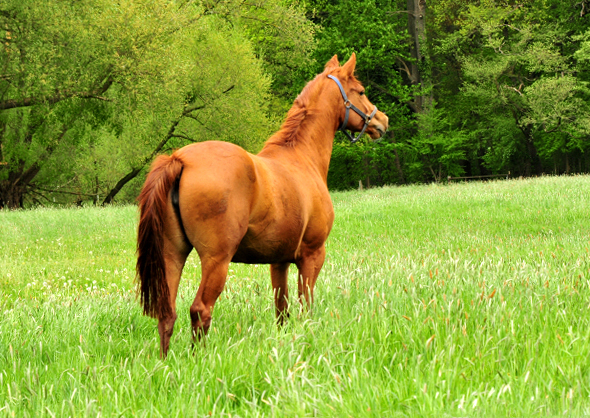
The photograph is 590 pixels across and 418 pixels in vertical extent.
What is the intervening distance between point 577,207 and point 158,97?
15.2m

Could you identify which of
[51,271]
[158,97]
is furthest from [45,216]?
[51,271]

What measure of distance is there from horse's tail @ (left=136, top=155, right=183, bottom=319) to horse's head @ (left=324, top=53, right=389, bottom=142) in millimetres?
2350

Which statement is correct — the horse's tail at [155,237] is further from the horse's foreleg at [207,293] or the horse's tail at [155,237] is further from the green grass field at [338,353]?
the green grass field at [338,353]

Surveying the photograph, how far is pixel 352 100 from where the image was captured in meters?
5.65

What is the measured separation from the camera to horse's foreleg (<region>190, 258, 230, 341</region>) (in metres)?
3.75

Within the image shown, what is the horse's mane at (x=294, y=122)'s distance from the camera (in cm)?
509

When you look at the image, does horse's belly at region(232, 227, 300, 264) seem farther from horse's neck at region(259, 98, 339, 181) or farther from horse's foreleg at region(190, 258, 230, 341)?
horse's neck at region(259, 98, 339, 181)

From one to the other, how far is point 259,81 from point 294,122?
24830 mm

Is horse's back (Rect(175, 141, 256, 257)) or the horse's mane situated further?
the horse's mane

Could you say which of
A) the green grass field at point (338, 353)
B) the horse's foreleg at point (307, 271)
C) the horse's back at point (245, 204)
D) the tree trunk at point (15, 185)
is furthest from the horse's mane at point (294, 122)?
the tree trunk at point (15, 185)

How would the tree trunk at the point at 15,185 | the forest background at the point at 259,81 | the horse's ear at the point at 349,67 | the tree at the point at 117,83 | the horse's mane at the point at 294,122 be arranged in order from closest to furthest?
the horse's mane at the point at 294,122, the horse's ear at the point at 349,67, the tree at the point at 117,83, the forest background at the point at 259,81, the tree trunk at the point at 15,185

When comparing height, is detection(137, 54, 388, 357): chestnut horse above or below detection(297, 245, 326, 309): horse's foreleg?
above

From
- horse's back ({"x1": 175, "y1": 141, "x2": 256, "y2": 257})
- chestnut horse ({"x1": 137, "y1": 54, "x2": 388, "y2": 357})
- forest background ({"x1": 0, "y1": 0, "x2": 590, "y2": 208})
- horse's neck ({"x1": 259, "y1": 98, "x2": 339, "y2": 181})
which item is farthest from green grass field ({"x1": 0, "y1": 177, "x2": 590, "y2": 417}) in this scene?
forest background ({"x1": 0, "y1": 0, "x2": 590, "y2": 208})

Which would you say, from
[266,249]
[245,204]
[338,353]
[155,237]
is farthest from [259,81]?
[338,353]
